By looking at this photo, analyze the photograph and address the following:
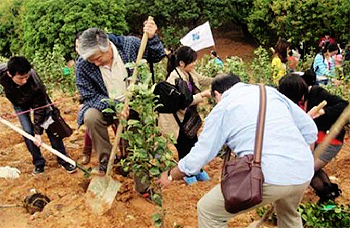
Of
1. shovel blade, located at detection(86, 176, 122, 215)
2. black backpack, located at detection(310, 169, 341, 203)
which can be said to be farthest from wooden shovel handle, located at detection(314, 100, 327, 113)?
shovel blade, located at detection(86, 176, 122, 215)

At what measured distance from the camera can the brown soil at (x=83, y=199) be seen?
4.25m

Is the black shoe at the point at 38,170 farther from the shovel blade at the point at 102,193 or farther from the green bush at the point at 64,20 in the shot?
the green bush at the point at 64,20

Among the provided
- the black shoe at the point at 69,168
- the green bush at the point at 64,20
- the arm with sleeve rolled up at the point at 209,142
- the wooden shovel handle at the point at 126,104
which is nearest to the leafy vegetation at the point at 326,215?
the arm with sleeve rolled up at the point at 209,142

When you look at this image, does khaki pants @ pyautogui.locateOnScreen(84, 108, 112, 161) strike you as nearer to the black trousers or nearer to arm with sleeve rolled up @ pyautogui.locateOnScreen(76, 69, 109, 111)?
arm with sleeve rolled up @ pyautogui.locateOnScreen(76, 69, 109, 111)

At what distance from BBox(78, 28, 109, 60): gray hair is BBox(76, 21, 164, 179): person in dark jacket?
3 centimetres

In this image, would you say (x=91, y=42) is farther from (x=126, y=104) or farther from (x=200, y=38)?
(x=200, y=38)

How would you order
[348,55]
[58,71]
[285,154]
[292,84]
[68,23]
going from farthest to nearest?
[68,23], [348,55], [58,71], [292,84], [285,154]

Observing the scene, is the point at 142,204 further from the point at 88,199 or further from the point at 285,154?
the point at 285,154

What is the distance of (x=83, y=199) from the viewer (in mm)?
4484

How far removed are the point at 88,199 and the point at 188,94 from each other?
1.43m

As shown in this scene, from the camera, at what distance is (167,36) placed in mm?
18281

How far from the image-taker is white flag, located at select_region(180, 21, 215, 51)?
25.1ft

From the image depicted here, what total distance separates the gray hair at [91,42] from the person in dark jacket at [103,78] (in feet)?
0.09

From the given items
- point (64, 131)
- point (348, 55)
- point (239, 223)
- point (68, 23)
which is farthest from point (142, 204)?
point (68, 23)
